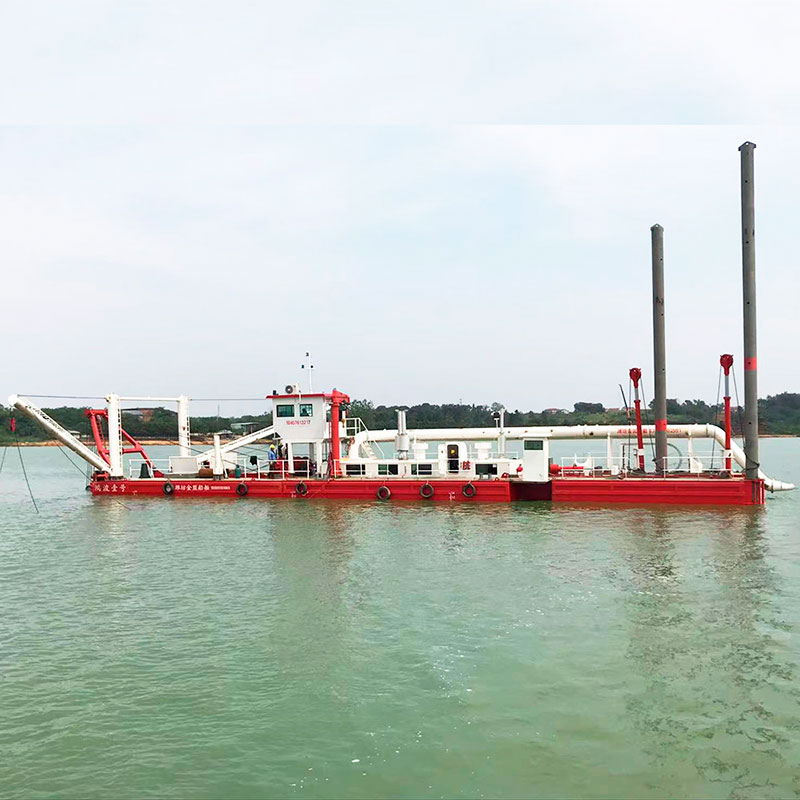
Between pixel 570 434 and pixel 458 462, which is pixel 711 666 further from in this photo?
pixel 570 434

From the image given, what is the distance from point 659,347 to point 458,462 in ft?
41.0

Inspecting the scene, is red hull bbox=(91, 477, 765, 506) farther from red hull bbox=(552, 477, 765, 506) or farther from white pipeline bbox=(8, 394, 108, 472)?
white pipeline bbox=(8, 394, 108, 472)

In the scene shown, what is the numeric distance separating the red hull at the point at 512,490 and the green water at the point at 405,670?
8.06 metres

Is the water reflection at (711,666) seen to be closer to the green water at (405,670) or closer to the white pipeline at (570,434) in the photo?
the green water at (405,670)

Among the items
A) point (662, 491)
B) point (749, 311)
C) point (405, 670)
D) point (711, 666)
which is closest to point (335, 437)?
point (662, 491)

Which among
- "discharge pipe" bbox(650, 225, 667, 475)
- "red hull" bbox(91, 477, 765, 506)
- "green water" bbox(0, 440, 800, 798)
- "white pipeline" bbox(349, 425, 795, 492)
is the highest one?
"discharge pipe" bbox(650, 225, 667, 475)

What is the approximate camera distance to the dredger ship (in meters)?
32.2

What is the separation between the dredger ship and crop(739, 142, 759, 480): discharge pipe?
5 cm

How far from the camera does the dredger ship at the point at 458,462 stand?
A: 1267 inches

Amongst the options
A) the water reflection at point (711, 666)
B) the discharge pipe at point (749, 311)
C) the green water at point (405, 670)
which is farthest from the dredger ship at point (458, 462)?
the water reflection at point (711, 666)

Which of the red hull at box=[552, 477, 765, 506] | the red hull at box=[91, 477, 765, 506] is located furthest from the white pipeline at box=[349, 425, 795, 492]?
the red hull at box=[552, 477, 765, 506]

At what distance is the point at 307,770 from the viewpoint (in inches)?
352

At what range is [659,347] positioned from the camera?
119 feet

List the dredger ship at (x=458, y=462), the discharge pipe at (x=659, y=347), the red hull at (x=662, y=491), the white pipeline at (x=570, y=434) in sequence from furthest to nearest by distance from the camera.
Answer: the white pipeline at (x=570, y=434) → the discharge pipe at (x=659, y=347) → the dredger ship at (x=458, y=462) → the red hull at (x=662, y=491)
